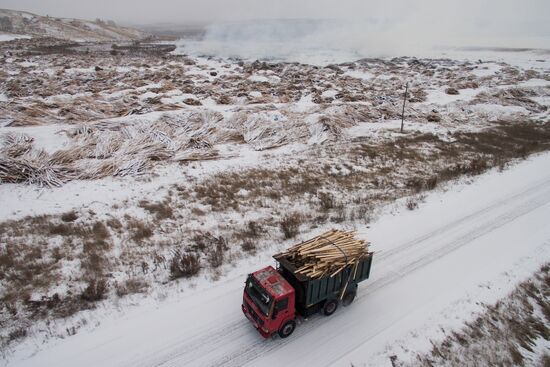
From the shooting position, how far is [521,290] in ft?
39.2

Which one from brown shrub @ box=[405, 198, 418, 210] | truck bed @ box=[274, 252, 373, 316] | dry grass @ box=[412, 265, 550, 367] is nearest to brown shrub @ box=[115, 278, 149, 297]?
truck bed @ box=[274, 252, 373, 316]

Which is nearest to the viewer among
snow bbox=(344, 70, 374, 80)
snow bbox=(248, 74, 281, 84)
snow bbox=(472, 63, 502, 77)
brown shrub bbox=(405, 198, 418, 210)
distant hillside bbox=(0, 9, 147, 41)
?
brown shrub bbox=(405, 198, 418, 210)

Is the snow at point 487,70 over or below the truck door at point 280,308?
over

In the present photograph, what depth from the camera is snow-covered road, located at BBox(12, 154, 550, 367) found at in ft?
30.7

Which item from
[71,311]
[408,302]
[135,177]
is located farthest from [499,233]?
[135,177]

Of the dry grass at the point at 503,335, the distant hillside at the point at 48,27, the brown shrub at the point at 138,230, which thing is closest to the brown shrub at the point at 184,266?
the brown shrub at the point at 138,230

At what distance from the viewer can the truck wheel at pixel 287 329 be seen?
31.5 ft

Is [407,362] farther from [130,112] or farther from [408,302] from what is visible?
[130,112]

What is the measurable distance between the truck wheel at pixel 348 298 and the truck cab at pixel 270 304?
6.46 feet

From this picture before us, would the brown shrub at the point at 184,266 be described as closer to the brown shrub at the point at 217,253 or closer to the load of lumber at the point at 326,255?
the brown shrub at the point at 217,253

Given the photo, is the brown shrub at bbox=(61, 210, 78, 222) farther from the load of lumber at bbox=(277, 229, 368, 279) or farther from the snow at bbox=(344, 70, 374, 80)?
the snow at bbox=(344, 70, 374, 80)

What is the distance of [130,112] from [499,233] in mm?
27795

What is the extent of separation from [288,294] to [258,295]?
91 cm

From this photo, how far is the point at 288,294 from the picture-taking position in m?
9.06
